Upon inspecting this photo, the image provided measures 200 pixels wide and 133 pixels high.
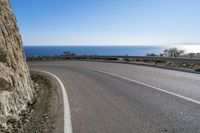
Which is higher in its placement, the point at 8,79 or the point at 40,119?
the point at 8,79

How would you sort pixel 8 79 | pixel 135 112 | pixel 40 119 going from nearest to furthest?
pixel 40 119 < pixel 135 112 < pixel 8 79

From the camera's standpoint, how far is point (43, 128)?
4703 millimetres

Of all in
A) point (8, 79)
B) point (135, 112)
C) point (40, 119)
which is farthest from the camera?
point (8, 79)

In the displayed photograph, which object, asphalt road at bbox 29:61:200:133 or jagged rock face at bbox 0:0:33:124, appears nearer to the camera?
asphalt road at bbox 29:61:200:133

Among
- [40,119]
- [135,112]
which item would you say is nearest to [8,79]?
[40,119]

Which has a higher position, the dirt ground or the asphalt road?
the asphalt road

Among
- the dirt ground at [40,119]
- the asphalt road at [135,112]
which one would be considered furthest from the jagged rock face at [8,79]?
the asphalt road at [135,112]

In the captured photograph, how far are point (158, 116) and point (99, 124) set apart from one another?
1.39m

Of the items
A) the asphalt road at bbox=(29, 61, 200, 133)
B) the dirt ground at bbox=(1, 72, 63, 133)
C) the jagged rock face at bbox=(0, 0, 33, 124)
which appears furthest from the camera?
the jagged rock face at bbox=(0, 0, 33, 124)

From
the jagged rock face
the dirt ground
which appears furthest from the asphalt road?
the jagged rock face

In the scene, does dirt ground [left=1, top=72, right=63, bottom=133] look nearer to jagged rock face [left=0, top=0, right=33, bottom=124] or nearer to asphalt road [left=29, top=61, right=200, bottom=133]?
jagged rock face [left=0, top=0, right=33, bottom=124]

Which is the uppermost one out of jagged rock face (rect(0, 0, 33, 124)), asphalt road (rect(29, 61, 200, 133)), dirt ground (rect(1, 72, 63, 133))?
jagged rock face (rect(0, 0, 33, 124))

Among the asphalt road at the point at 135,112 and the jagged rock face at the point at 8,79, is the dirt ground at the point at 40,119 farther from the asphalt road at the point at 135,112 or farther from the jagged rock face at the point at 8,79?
the asphalt road at the point at 135,112

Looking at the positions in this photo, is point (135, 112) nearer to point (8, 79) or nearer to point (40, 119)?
point (40, 119)
